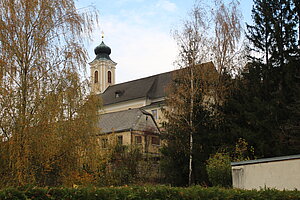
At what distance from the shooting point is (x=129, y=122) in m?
35.8

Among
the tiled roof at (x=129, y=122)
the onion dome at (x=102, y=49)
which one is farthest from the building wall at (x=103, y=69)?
the tiled roof at (x=129, y=122)

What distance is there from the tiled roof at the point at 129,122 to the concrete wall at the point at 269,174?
19.5m

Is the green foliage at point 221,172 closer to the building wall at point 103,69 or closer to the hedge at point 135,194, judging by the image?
the hedge at point 135,194

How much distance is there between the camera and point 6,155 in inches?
390

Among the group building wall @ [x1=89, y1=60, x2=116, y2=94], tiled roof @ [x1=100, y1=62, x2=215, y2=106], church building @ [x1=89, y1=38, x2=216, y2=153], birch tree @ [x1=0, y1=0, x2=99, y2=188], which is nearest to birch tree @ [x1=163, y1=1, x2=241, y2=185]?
church building @ [x1=89, y1=38, x2=216, y2=153]

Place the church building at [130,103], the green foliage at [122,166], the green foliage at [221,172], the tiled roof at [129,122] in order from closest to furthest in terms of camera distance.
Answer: the green foliage at [221,172], the green foliage at [122,166], the church building at [130,103], the tiled roof at [129,122]

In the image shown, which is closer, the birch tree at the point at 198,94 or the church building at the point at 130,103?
the birch tree at the point at 198,94

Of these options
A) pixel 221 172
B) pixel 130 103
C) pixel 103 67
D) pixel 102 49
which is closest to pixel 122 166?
pixel 221 172

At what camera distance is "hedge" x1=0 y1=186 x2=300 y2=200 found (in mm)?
7176

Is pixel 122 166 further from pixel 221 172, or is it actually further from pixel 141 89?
pixel 141 89

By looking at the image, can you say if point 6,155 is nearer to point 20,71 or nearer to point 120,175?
point 20,71

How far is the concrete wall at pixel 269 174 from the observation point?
14.0 metres

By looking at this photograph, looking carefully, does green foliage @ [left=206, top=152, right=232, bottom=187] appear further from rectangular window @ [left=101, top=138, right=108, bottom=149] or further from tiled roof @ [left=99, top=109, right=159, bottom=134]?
tiled roof @ [left=99, top=109, right=159, bottom=134]

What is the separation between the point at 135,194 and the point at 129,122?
27.9 meters
